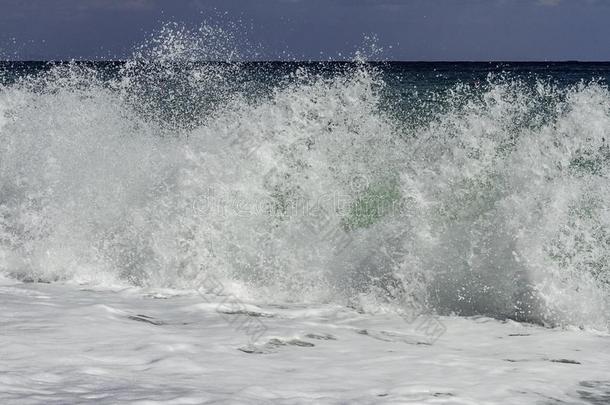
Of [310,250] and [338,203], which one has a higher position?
[338,203]

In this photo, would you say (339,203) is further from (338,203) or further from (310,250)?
(310,250)

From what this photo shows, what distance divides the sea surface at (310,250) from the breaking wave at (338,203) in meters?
0.02

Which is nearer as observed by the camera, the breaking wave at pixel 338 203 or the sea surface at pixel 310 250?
the sea surface at pixel 310 250

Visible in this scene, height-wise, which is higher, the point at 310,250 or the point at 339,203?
the point at 339,203

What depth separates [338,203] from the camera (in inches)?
290

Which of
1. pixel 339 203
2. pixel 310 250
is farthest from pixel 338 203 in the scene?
pixel 310 250

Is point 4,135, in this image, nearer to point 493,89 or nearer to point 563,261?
point 493,89

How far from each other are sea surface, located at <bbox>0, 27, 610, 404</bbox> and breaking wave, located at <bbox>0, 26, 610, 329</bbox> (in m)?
0.02

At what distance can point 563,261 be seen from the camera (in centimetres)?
571

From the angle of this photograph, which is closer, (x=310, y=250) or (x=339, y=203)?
(x=310, y=250)

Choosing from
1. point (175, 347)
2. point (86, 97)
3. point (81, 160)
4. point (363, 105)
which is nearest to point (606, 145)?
point (363, 105)

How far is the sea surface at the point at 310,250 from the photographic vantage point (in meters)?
3.91

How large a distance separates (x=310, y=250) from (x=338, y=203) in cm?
88

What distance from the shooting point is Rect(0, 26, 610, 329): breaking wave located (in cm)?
588
